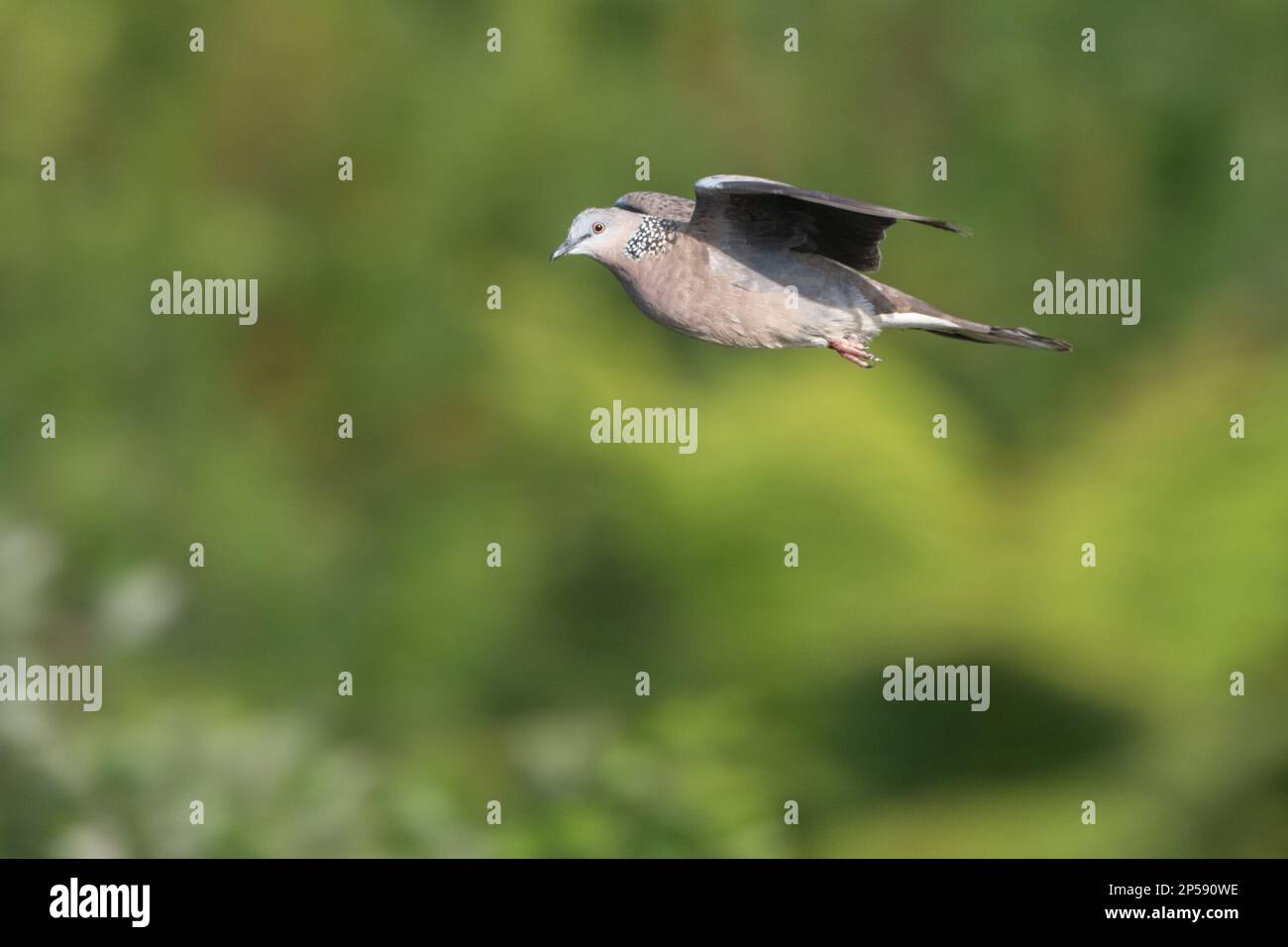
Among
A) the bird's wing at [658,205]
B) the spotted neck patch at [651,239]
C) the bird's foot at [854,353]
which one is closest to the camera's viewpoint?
the bird's foot at [854,353]

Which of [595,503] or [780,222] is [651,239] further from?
[595,503]

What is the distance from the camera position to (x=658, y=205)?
480cm

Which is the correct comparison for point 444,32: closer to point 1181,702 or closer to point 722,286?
point 1181,702

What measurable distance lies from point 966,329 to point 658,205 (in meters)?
0.85

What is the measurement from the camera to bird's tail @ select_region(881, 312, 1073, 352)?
4.29 meters

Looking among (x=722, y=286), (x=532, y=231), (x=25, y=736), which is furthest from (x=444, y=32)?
(x=722, y=286)

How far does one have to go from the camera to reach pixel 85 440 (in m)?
11.7

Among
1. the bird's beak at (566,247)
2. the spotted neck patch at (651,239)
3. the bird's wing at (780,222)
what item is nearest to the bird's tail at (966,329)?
the bird's wing at (780,222)

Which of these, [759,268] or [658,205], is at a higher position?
[658,205]

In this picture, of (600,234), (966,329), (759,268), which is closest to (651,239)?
(600,234)

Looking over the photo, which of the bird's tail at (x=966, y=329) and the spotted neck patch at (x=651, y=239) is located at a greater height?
the spotted neck patch at (x=651, y=239)

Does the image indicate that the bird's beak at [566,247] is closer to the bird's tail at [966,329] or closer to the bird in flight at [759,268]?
the bird in flight at [759,268]

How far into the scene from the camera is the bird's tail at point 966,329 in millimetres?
4293

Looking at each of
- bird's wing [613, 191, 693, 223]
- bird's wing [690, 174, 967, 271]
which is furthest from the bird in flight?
bird's wing [613, 191, 693, 223]
